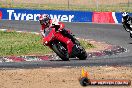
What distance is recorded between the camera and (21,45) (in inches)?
906

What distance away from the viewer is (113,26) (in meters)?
35.5

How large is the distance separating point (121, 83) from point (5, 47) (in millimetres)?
11524

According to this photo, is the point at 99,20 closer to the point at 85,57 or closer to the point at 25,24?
the point at 25,24

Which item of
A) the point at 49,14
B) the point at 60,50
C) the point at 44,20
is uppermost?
the point at 44,20

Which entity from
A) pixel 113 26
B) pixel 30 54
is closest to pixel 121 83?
pixel 30 54

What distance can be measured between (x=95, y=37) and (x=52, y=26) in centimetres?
1204

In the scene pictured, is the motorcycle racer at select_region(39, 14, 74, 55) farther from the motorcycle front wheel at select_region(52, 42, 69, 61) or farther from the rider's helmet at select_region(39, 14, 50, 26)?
the motorcycle front wheel at select_region(52, 42, 69, 61)

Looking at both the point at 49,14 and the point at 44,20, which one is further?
the point at 49,14

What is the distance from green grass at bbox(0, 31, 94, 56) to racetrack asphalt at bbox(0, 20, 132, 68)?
2.96m

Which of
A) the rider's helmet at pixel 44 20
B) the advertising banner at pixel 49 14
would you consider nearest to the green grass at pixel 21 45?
the rider's helmet at pixel 44 20

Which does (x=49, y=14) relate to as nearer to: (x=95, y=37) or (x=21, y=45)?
(x=95, y=37)

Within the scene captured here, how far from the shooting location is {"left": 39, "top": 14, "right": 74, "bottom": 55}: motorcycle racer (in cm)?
1683

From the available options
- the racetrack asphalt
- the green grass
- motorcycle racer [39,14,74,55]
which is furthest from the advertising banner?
motorcycle racer [39,14,74,55]

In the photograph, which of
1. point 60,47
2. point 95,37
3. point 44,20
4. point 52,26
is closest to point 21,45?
point 60,47
